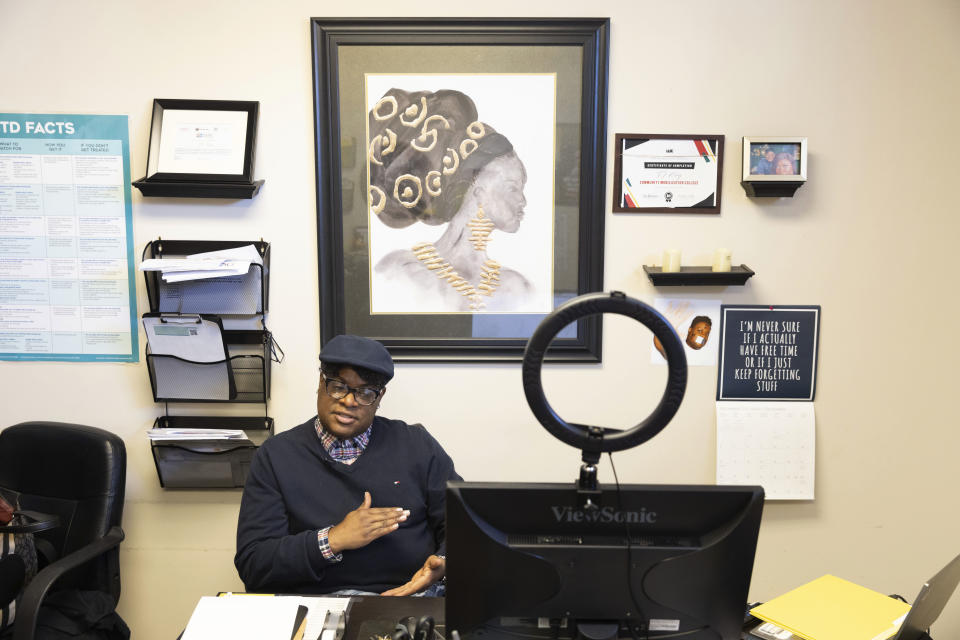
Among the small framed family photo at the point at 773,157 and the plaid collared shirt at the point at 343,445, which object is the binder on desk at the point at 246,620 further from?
the small framed family photo at the point at 773,157

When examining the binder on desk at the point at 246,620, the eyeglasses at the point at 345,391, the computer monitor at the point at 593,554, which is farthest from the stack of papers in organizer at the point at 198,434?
the computer monitor at the point at 593,554

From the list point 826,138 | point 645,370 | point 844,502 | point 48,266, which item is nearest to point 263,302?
point 48,266

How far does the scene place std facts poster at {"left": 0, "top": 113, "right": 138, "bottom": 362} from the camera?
7.70 ft

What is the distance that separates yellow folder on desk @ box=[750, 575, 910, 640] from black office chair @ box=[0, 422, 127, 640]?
69.5 inches

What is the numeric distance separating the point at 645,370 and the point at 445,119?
1014 millimetres

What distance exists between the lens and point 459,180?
92.2 inches

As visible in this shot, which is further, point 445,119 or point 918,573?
point 918,573

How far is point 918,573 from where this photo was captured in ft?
8.30

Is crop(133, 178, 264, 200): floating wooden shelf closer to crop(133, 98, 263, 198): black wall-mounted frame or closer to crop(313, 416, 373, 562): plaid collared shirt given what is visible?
crop(133, 98, 263, 198): black wall-mounted frame

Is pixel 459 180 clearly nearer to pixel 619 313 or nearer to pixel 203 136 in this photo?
pixel 203 136

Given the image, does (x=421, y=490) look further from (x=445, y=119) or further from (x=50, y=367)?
(x=50, y=367)

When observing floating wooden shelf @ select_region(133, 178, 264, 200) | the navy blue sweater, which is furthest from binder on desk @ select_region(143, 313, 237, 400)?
the navy blue sweater

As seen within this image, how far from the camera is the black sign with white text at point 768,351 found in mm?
2400

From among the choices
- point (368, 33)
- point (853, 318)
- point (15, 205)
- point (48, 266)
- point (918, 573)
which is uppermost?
point (368, 33)
